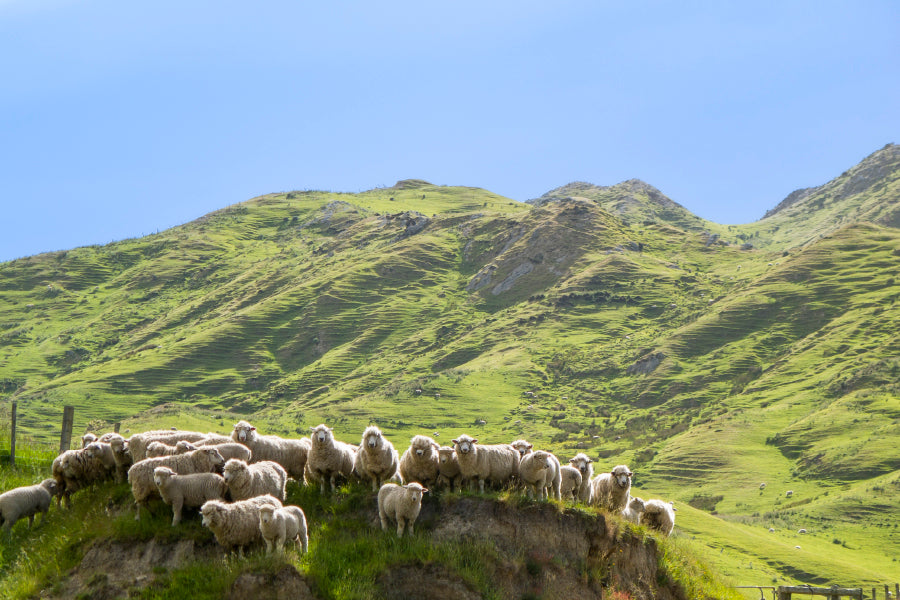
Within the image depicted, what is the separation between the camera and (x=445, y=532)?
18594 mm

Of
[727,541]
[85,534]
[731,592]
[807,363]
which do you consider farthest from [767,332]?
[85,534]

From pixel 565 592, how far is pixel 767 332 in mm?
186816

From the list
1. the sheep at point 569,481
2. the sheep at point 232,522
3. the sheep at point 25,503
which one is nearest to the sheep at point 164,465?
the sheep at point 232,522

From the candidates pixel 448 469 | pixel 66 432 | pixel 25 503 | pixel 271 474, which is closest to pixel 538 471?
pixel 448 469

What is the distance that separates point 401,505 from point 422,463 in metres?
2.67

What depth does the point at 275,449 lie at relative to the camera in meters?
21.9

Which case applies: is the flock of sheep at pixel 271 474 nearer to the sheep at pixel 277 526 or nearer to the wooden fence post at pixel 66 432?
the sheep at pixel 277 526

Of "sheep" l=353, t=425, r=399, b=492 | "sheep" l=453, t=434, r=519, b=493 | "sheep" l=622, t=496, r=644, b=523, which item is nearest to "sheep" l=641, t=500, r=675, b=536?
"sheep" l=622, t=496, r=644, b=523

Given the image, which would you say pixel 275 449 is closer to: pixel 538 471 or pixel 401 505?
pixel 401 505

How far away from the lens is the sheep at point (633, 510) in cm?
2469

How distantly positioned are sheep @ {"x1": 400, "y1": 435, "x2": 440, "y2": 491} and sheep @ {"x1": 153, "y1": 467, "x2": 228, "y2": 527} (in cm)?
480

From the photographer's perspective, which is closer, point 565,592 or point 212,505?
point 212,505

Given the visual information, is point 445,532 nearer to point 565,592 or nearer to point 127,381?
point 565,592

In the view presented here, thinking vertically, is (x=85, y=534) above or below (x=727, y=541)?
above
